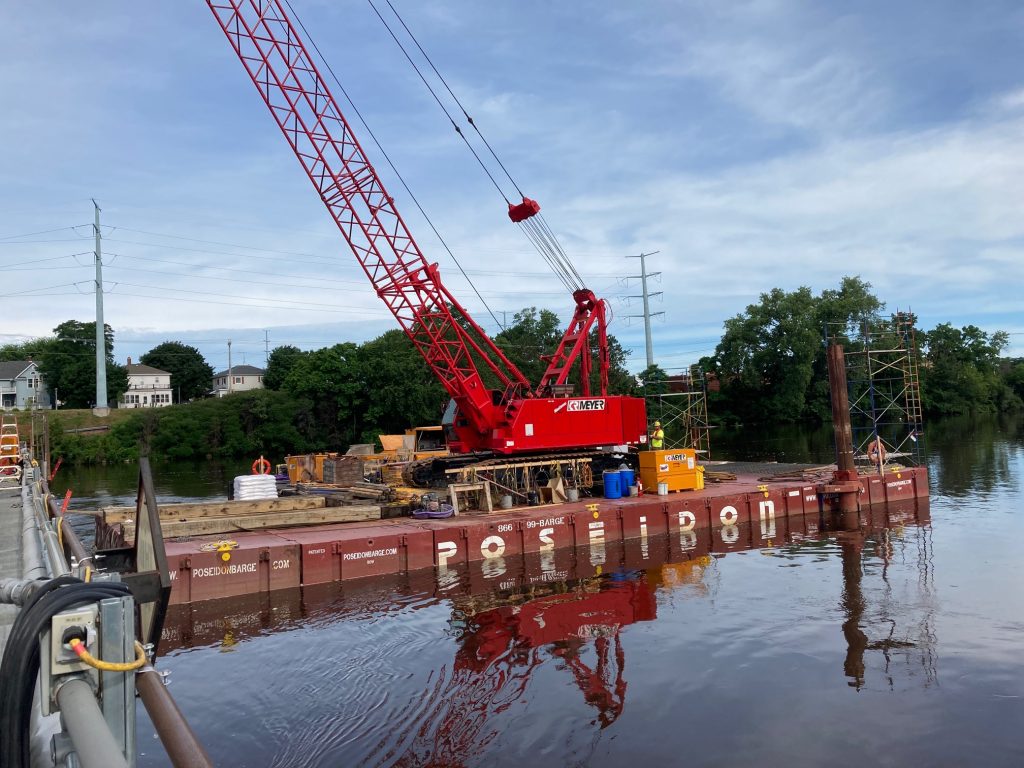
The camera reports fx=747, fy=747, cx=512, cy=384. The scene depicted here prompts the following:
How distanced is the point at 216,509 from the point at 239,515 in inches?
24.2

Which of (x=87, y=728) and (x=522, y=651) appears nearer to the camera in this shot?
(x=87, y=728)

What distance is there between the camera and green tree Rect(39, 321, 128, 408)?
269 feet

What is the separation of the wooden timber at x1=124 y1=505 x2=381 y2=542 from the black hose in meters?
15.2

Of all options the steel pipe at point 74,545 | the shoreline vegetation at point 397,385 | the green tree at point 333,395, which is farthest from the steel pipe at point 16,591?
the green tree at point 333,395

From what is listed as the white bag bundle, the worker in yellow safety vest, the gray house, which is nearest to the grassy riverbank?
the gray house

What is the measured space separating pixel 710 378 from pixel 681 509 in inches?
2712

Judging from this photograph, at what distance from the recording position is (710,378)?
88.8m

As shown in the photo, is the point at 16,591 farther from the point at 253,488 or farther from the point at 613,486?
the point at 613,486

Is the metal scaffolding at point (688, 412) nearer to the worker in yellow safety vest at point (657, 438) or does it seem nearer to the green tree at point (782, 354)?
the worker in yellow safety vest at point (657, 438)

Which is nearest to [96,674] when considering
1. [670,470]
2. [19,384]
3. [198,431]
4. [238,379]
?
[670,470]

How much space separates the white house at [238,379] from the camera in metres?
120

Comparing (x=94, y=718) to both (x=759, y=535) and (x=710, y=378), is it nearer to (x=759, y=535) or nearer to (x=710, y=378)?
(x=759, y=535)

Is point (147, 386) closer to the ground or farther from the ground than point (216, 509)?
farther from the ground

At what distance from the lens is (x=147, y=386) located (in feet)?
333
